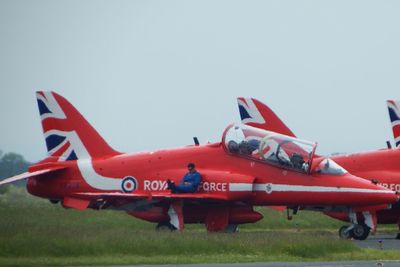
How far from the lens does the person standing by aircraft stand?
1281 inches

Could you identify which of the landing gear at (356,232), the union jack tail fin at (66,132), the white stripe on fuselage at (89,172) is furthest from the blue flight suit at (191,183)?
the landing gear at (356,232)

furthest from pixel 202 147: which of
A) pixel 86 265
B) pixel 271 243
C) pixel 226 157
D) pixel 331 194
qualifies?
pixel 86 265

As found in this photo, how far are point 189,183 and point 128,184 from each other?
193cm

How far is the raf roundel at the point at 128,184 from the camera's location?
110 ft

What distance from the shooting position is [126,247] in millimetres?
24844

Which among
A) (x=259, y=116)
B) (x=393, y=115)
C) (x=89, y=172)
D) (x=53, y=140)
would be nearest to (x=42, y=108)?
(x=53, y=140)

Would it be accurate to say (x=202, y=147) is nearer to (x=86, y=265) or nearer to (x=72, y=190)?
(x=72, y=190)

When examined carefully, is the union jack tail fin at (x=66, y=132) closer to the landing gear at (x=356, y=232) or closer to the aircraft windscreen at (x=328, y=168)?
the aircraft windscreen at (x=328, y=168)

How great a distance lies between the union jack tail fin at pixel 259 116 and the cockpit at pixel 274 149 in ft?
21.3

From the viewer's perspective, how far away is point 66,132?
35.2 meters

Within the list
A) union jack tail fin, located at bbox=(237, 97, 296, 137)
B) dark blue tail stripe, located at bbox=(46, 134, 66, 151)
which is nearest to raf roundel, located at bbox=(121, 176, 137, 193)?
dark blue tail stripe, located at bbox=(46, 134, 66, 151)

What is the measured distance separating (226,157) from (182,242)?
758 cm

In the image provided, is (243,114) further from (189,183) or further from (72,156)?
(189,183)

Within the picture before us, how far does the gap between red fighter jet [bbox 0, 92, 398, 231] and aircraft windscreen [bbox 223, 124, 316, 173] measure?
25 mm
